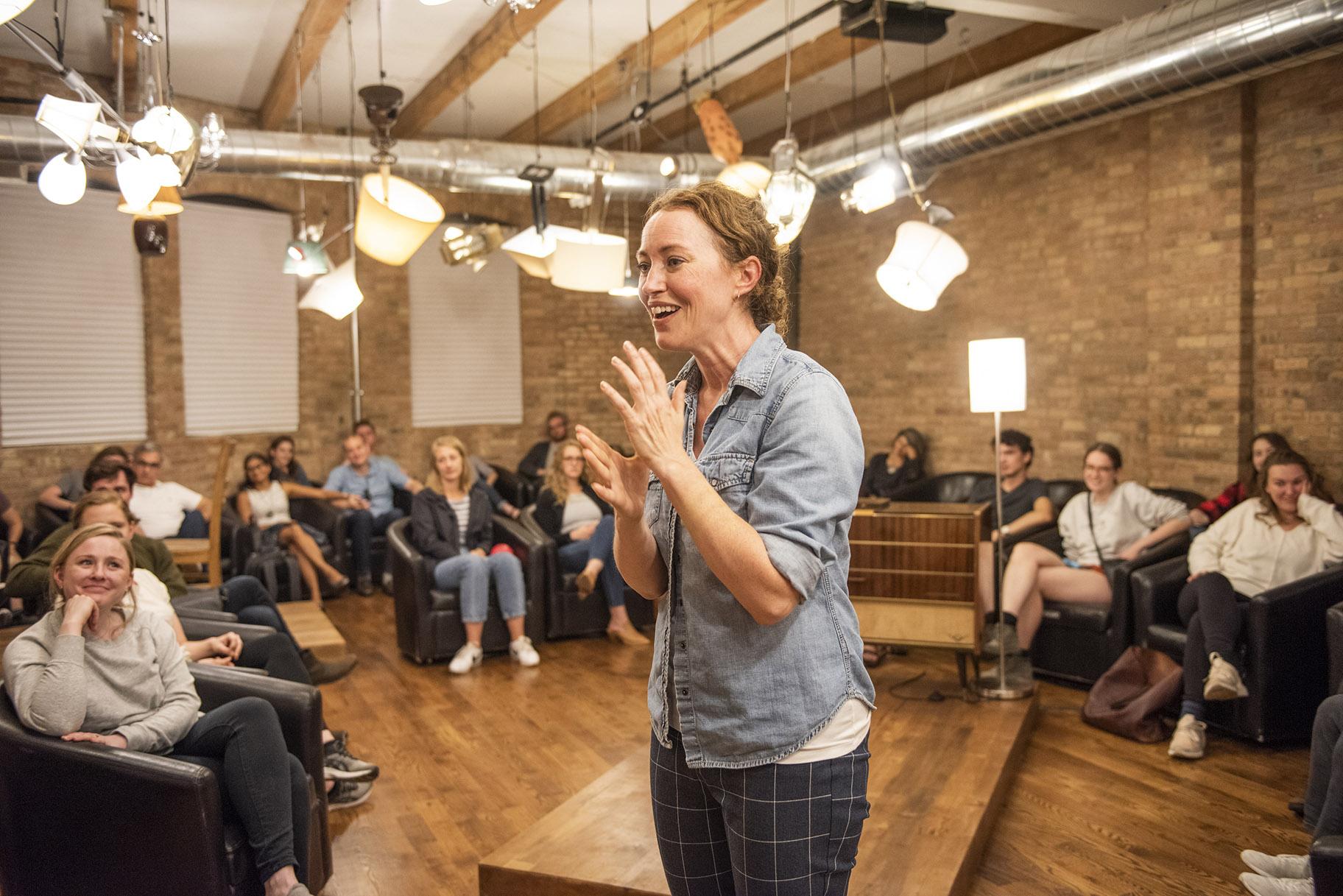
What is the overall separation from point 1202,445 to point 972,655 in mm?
→ 2480

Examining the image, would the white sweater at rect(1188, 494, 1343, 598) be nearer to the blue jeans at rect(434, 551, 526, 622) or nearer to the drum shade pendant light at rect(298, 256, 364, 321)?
the blue jeans at rect(434, 551, 526, 622)

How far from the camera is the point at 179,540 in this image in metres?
6.11

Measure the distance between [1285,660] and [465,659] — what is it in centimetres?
379

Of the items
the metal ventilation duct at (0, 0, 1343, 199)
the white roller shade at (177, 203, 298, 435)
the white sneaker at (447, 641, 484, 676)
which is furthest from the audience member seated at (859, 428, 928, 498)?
the white roller shade at (177, 203, 298, 435)

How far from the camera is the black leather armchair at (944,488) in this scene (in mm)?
7020

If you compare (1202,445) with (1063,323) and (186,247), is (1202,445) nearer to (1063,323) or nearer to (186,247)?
(1063,323)

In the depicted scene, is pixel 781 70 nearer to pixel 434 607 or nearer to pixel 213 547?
pixel 434 607

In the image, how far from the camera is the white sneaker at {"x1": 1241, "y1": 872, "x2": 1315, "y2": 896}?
271cm

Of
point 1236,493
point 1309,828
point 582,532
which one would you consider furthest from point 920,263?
point 582,532

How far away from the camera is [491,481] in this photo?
8781 millimetres

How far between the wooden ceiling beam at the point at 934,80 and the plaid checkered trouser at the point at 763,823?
250 inches

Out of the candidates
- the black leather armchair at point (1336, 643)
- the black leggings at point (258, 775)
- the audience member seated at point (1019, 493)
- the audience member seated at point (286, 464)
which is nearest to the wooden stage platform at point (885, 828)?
the black leggings at point (258, 775)

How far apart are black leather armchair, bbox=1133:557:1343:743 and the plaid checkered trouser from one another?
332cm

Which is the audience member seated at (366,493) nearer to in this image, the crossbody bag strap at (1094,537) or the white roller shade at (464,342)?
the white roller shade at (464,342)
